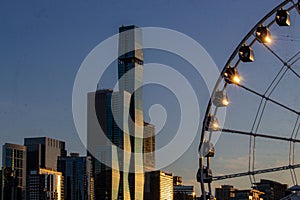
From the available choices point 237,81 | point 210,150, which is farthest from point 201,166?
point 237,81

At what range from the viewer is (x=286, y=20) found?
102 feet

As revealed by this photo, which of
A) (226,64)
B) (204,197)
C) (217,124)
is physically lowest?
(204,197)

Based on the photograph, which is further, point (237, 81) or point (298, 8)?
point (237, 81)

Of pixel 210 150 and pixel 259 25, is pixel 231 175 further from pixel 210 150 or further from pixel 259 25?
pixel 259 25

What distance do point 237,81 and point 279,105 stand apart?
2.07 meters

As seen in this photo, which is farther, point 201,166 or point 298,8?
point 201,166

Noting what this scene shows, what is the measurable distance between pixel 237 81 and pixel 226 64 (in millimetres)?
865

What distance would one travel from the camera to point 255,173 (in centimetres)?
3164

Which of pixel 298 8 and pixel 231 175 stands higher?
pixel 298 8

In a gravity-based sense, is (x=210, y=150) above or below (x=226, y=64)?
below

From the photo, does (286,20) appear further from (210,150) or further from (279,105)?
(210,150)

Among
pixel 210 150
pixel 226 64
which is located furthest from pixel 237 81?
pixel 210 150

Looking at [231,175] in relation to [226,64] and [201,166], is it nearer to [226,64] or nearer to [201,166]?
[201,166]

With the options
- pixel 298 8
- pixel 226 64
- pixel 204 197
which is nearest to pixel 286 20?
pixel 298 8
